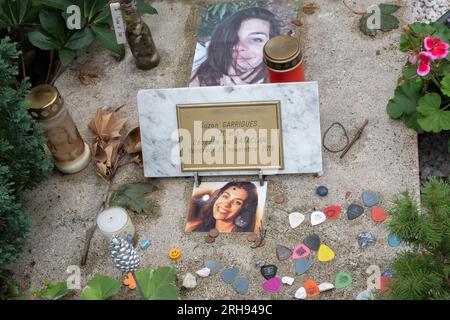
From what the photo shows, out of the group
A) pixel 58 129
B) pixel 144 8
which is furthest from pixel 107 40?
pixel 58 129

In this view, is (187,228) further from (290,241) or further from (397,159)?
(397,159)

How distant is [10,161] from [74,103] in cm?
77

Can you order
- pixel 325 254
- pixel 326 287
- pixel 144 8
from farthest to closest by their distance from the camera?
pixel 144 8
pixel 325 254
pixel 326 287

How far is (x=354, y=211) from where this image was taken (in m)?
2.74

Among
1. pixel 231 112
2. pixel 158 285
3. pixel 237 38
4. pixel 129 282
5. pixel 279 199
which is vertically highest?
pixel 158 285

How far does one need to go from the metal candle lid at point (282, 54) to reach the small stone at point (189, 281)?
1.01m

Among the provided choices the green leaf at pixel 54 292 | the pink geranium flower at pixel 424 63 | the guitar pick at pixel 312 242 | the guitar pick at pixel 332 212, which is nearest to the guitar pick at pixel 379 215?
the guitar pick at pixel 332 212

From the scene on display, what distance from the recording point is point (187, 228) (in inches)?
111

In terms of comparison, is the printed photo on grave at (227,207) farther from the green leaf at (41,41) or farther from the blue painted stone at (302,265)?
the green leaf at (41,41)

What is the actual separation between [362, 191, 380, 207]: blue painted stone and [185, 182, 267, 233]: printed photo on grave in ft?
1.45

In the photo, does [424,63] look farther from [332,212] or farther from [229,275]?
[229,275]

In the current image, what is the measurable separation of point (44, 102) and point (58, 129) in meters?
0.16

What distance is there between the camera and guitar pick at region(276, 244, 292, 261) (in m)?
2.65

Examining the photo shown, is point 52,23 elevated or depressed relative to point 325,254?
elevated
